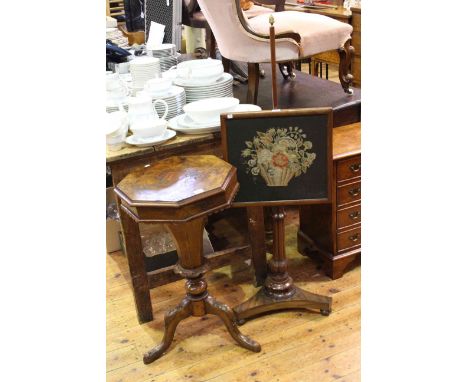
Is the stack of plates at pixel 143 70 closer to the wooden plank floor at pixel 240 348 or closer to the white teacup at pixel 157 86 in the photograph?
the white teacup at pixel 157 86

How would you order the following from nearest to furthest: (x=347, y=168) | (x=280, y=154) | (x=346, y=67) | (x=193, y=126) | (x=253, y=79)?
(x=280, y=154), (x=193, y=126), (x=347, y=168), (x=253, y=79), (x=346, y=67)

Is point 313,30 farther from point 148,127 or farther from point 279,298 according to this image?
point 279,298

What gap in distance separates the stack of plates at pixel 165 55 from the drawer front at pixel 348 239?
4.50 ft

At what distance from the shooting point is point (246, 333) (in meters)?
2.12

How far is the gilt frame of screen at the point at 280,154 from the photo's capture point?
1899 millimetres

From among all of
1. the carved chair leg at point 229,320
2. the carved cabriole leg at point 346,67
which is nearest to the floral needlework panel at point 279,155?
the carved chair leg at point 229,320

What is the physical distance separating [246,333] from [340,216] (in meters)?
0.64

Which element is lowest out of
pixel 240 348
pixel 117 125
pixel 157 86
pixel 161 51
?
pixel 240 348

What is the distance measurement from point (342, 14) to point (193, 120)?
11.5 feet

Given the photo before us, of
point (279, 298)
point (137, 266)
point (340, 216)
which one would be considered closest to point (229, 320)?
point (279, 298)

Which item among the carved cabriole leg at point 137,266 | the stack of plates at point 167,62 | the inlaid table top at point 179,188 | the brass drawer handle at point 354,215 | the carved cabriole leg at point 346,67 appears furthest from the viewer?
the stack of plates at point 167,62

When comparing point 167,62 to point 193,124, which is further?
point 167,62

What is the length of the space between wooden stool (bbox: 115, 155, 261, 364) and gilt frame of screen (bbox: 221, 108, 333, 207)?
90mm

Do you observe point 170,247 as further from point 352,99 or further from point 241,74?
point 241,74
